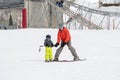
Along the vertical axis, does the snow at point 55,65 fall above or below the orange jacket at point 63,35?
below

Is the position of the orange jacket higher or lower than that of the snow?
higher

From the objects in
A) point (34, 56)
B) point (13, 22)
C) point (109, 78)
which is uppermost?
point (109, 78)

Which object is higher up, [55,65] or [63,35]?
[63,35]

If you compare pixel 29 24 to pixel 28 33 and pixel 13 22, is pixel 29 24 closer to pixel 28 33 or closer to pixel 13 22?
pixel 13 22

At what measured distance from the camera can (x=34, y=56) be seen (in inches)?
762

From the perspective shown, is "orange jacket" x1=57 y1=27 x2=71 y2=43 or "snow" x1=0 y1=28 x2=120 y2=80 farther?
"orange jacket" x1=57 y1=27 x2=71 y2=43

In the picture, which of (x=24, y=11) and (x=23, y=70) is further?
(x=24, y=11)

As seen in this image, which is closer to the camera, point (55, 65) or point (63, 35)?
point (55, 65)

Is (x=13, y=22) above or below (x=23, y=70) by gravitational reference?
below

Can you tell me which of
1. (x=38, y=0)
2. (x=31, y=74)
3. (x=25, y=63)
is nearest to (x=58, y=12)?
(x=38, y=0)

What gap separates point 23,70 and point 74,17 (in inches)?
1215

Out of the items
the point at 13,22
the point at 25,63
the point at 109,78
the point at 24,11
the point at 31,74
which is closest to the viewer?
the point at 109,78

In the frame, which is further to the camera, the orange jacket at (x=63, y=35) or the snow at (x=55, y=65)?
the orange jacket at (x=63, y=35)

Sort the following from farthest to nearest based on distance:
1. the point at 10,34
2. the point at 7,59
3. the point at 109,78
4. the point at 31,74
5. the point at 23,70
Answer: the point at 10,34 → the point at 7,59 → the point at 23,70 → the point at 31,74 → the point at 109,78
